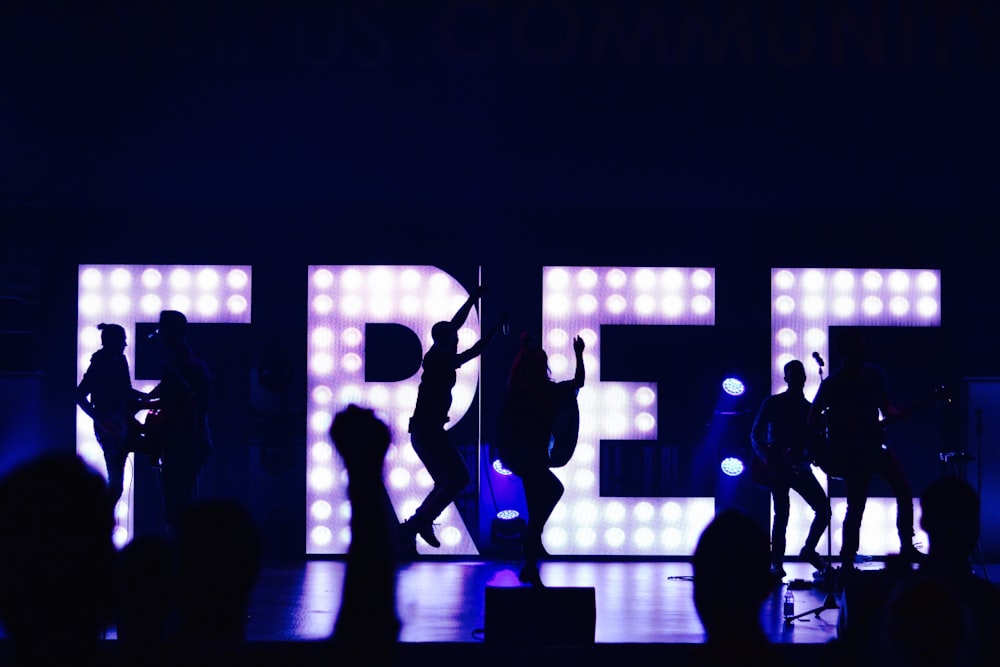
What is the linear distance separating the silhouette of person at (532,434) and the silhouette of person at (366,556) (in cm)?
535

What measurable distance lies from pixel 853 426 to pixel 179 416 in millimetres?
4470

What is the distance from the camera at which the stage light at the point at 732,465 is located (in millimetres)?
9797

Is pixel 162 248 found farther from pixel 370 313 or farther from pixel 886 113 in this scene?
pixel 886 113

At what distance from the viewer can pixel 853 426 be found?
7656mm

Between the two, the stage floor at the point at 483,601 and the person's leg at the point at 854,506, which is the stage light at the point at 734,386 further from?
the person's leg at the point at 854,506

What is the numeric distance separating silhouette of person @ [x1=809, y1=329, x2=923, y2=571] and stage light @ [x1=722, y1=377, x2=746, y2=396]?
7.06ft

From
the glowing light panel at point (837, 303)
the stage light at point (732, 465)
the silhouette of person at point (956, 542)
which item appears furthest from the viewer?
the glowing light panel at point (837, 303)

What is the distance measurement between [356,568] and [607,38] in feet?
28.6

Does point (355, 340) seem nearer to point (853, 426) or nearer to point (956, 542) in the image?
point (853, 426)

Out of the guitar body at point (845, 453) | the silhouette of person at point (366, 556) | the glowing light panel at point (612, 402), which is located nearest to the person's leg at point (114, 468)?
the glowing light panel at point (612, 402)

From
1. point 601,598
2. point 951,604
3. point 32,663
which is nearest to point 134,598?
point 32,663

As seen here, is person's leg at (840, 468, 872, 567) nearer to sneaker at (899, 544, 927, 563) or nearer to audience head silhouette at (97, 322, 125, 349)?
sneaker at (899, 544, 927, 563)

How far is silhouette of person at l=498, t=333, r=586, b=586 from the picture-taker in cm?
728

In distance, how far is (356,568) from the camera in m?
1.86
